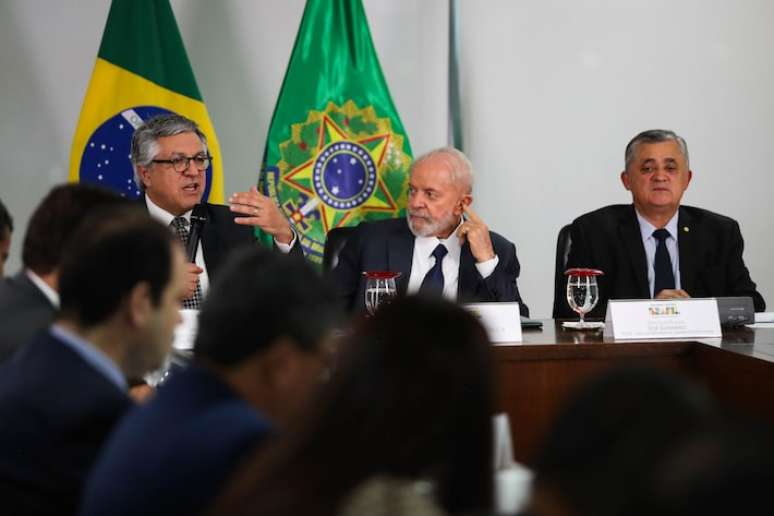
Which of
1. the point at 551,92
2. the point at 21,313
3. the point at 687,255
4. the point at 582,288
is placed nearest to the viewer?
the point at 21,313

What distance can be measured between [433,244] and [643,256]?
2.64 feet

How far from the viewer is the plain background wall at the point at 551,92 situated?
17.5 feet

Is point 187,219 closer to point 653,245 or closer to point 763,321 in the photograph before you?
point 653,245

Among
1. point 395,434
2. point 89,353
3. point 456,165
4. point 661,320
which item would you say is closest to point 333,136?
point 456,165

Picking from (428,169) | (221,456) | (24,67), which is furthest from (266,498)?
(24,67)

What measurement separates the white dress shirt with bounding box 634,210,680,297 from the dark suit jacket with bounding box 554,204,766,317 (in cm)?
2

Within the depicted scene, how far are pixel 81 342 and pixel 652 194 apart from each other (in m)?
2.92

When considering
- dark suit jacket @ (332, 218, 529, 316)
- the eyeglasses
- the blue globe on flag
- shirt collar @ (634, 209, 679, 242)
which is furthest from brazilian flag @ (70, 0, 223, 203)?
shirt collar @ (634, 209, 679, 242)

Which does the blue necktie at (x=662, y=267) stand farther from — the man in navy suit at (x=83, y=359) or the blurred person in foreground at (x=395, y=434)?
the blurred person in foreground at (x=395, y=434)

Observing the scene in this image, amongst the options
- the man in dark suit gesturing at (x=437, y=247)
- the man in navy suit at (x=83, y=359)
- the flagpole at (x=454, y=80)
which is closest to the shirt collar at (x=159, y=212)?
the man in dark suit gesturing at (x=437, y=247)

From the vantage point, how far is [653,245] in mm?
4250

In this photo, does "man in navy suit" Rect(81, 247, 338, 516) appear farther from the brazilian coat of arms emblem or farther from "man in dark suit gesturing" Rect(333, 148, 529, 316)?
the brazilian coat of arms emblem

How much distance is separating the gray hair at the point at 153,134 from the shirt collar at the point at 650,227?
1.70 m

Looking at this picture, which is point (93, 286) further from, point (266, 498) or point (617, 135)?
point (617, 135)
